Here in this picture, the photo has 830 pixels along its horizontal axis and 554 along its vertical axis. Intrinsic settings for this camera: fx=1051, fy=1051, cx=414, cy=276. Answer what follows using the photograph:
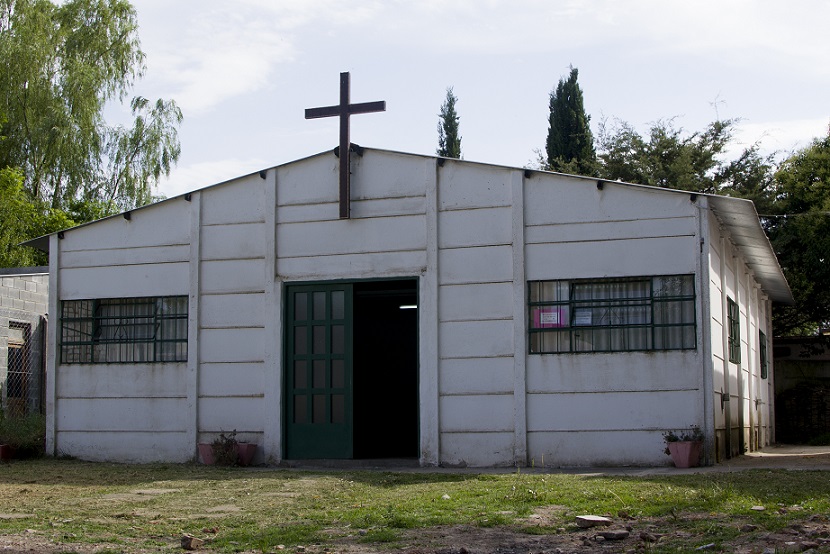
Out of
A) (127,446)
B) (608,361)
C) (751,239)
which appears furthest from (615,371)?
(127,446)

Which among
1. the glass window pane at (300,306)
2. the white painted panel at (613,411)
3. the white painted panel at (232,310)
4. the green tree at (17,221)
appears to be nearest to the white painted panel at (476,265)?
the white painted panel at (613,411)

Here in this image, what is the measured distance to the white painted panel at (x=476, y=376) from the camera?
14586mm

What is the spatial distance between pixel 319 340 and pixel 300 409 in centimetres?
106

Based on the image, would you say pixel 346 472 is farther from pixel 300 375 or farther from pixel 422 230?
pixel 422 230

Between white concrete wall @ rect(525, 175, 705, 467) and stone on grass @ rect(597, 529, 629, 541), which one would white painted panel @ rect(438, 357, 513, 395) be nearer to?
white concrete wall @ rect(525, 175, 705, 467)

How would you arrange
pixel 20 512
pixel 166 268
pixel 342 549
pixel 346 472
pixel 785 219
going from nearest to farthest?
pixel 342 549
pixel 20 512
pixel 346 472
pixel 166 268
pixel 785 219

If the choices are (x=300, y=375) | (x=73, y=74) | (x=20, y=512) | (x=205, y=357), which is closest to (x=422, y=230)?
(x=300, y=375)

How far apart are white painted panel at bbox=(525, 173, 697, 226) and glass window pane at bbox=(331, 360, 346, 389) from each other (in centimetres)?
347

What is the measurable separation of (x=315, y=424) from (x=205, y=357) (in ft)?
6.46

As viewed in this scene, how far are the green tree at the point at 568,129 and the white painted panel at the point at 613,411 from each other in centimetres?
2596

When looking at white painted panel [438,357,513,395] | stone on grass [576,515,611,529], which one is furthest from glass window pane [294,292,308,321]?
stone on grass [576,515,611,529]

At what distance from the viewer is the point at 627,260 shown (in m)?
14.3

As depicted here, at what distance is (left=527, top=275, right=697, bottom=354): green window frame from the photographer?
14133 millimetres

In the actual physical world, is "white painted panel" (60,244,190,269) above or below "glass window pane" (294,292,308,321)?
above
